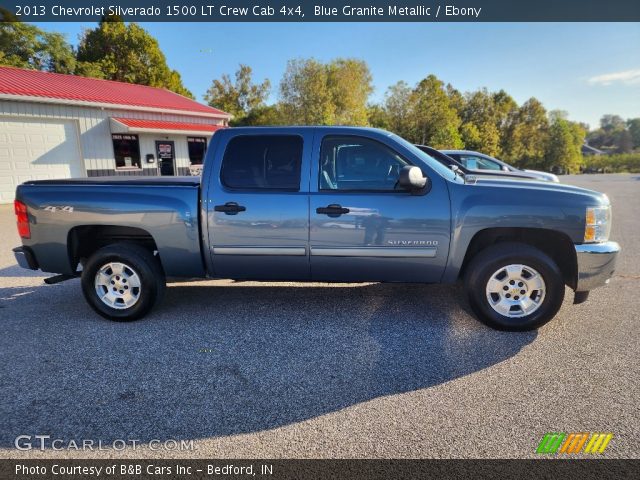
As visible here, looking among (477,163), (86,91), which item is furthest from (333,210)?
(86,91)

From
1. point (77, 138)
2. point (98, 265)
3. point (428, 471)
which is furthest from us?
point (77, 138)

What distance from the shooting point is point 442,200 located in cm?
378

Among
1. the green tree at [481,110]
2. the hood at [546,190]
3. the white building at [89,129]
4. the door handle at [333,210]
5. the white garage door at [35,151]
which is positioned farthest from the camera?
the green tree at [481,110]

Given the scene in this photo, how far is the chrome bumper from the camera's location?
3.67 metres

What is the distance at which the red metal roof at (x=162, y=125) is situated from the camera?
17516mm

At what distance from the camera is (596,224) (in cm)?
370

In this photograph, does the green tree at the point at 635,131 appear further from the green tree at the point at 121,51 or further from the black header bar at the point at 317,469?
the black header bar at the point at 317,469

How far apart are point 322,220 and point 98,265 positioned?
2.39m

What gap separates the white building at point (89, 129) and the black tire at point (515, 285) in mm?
16170

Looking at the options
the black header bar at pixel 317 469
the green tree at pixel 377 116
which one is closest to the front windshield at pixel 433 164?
the black header bar at pixel 317 469

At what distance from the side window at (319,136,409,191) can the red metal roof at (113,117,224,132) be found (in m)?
13.8

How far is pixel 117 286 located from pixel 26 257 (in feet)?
3.53

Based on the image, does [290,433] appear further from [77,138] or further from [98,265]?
[77,138]

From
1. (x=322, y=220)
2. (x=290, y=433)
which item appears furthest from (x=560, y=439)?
(x=322, y=220)
